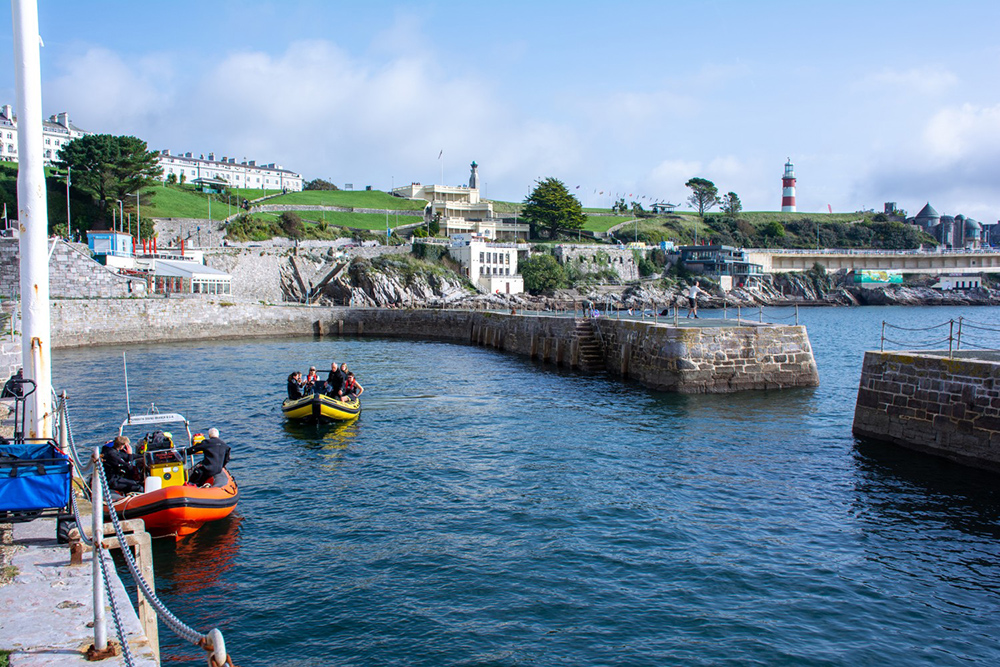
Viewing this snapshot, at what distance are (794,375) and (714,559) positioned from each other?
21.2 metres

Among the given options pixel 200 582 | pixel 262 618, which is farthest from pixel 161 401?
pixel 262 618

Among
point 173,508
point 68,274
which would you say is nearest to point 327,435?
point 173,508

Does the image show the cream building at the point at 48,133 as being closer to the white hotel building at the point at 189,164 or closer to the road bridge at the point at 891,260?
the white hotel building at the point at 189,164

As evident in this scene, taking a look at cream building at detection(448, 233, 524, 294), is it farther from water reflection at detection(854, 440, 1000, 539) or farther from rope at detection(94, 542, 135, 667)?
rope at detection(94, 542, 135, 667)

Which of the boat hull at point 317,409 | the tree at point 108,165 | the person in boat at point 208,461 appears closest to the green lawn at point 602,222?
the tree at point 108,165

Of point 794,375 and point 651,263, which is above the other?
point 651,263

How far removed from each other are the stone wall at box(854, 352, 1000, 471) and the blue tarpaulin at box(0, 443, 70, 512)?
66.5ft

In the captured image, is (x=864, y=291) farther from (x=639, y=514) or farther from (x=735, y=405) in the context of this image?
(x=639, y=514)

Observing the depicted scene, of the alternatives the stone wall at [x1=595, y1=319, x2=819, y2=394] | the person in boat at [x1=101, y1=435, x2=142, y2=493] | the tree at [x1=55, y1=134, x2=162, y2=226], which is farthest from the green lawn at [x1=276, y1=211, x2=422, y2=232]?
the person in boat at [x1=101, y1=435, x2=142, y2=493]

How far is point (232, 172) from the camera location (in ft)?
486

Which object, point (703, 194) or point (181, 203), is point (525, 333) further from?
point (703, 194)

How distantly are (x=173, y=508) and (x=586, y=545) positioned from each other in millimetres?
8180

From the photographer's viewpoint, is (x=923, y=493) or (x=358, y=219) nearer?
→ (x=923, y=493)

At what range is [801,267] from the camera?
13025cm
